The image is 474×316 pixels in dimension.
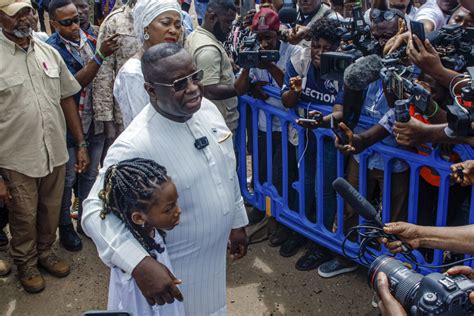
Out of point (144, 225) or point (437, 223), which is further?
point (437, 223)

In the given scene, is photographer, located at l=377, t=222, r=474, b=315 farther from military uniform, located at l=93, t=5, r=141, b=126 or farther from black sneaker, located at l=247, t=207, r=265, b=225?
military uniform, located at l=93, t=5, r=141, b=126

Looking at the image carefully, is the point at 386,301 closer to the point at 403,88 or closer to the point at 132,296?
the point at 132,296

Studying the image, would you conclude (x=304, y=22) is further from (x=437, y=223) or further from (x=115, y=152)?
(x=115, y=152)

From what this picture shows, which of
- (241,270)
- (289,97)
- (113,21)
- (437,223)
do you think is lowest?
(241,270)

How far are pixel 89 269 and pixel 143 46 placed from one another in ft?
5.89

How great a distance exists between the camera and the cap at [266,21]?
4832 mm

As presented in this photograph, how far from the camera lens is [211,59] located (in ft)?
15.3

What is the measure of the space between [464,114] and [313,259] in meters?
1.95

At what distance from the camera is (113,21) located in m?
5.12

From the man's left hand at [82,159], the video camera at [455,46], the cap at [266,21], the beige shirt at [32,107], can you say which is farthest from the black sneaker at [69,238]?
the video camera at [455,46]

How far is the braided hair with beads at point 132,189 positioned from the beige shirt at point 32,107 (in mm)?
1717

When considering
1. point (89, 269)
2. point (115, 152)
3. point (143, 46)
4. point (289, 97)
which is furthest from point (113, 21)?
point (115, 152)

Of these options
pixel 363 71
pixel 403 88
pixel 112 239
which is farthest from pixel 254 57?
pixel 112 239

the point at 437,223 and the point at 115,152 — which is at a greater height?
the point at 115,152
